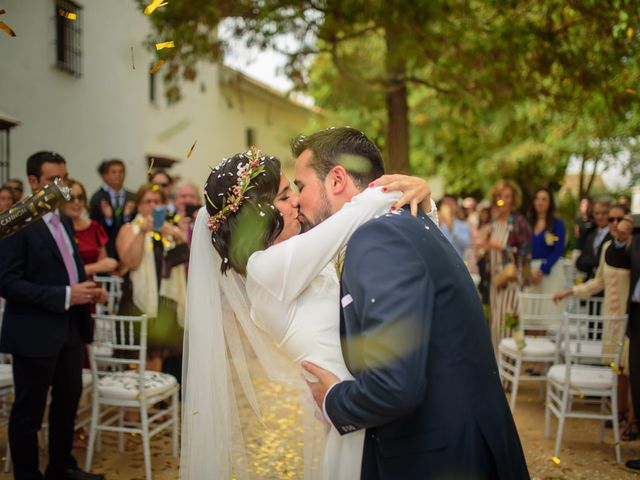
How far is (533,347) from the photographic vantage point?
6.38 m

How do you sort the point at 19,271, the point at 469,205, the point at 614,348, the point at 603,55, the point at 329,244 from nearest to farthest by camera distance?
the point at 329,244, the point at 19,271, the point at 614,348, the point at 603,55, the point at 469,205

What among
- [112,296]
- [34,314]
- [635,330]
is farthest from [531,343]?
[34,314]

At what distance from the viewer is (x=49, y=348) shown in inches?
158

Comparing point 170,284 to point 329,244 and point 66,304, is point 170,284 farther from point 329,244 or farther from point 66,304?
point 329,244

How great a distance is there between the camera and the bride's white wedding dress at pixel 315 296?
203 cm

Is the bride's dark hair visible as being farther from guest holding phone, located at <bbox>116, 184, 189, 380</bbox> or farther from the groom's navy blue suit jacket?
guest holding phone, located at <bbox>116, 184, 189, 380</bbox>

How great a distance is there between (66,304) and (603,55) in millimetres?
7215

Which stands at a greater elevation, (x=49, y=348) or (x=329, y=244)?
(x=329, y=244)

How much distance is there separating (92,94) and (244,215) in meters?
10.6

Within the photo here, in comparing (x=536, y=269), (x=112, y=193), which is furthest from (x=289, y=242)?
(x=536, y=269)

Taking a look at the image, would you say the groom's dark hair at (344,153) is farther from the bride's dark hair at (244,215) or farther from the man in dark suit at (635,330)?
the man in dark suit at (635,330)

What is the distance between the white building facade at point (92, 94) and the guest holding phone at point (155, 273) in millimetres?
1663

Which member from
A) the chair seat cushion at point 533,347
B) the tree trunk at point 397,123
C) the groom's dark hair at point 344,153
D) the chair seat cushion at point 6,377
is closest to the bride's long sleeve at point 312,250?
the groom's dark hair at point 344,153

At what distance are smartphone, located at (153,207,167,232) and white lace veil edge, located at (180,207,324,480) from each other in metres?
3.27
